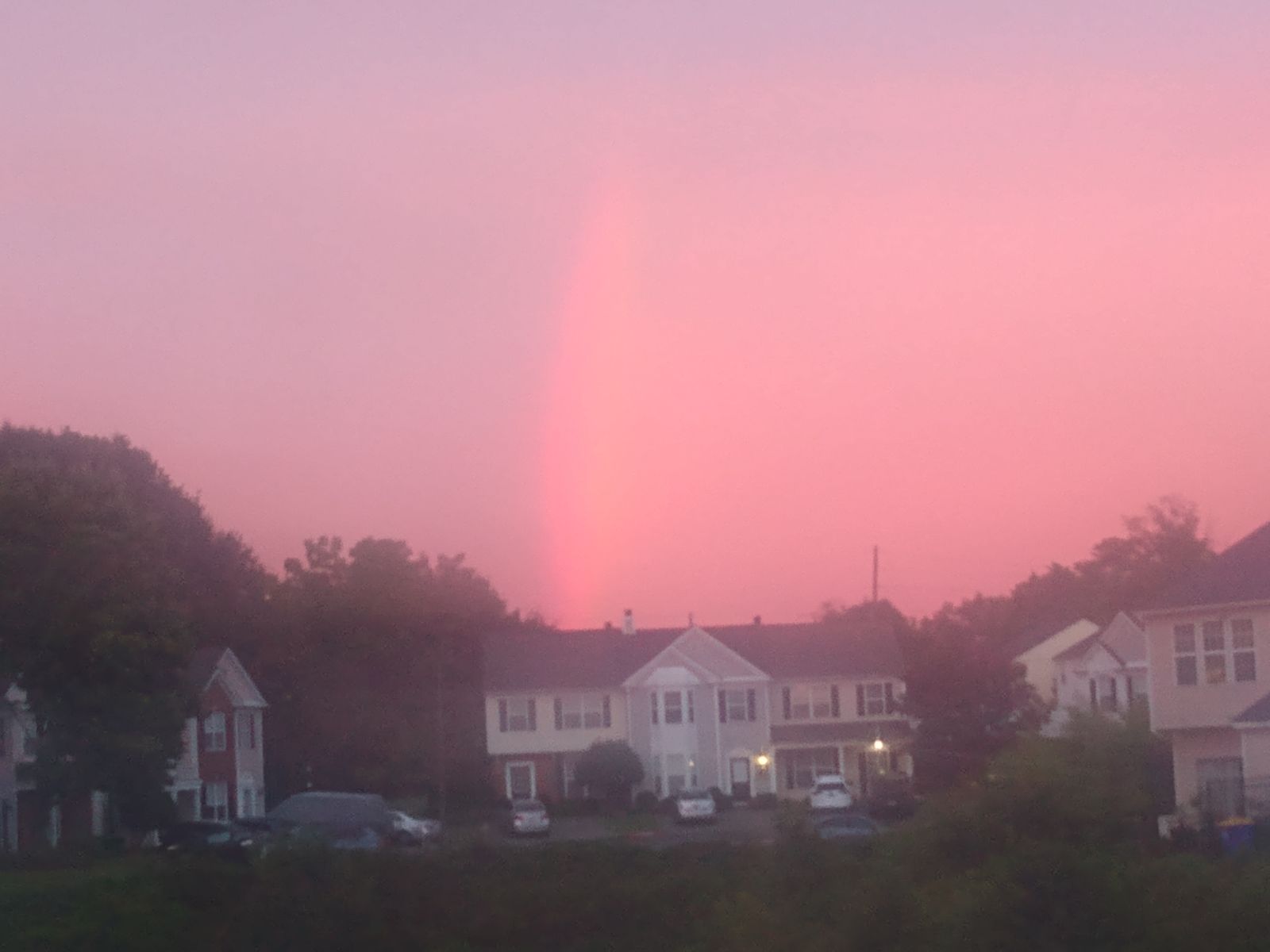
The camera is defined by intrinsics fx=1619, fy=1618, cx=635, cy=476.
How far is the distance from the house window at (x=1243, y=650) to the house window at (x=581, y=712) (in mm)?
35078

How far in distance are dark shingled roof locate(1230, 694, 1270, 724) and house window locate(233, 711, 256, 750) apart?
4078cm

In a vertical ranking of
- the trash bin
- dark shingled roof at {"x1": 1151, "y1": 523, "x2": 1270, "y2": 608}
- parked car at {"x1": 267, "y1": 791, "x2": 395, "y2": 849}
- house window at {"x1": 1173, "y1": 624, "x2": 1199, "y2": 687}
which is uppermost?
dark shingled roof at {"x1": 1151, "y1": 523, "x2": 1270, "y2": 608}

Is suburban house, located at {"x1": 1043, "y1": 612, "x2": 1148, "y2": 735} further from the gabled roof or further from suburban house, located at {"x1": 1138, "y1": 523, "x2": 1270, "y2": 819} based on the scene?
the gabled roof

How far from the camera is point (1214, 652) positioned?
38906 millimetres

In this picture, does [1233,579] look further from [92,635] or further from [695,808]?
[92,635]

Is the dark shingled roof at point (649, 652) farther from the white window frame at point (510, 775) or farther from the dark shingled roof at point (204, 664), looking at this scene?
the dark shingled roof at point (204, 664)

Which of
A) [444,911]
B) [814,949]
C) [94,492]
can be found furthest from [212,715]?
[814,949]

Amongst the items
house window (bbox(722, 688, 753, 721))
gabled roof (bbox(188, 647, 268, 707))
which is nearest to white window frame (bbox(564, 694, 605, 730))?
house window (bbox(722, 688, 753, 721))

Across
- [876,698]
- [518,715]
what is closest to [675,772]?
[518,715]

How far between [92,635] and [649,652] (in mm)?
37512

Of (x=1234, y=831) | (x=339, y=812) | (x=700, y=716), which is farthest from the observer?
(x=700, y=716)

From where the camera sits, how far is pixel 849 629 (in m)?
73.4

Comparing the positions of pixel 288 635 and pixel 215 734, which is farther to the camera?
pixel 288 635

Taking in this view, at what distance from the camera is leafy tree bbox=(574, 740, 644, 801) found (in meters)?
64.6
